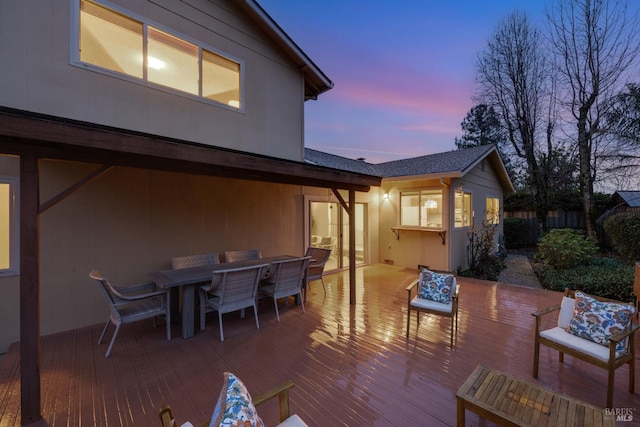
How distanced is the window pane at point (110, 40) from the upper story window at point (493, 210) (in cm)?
1086

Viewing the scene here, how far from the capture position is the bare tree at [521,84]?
42.3 ft

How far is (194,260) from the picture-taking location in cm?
495

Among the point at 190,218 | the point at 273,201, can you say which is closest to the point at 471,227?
the point at 273,201

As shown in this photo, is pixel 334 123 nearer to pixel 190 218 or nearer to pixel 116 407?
pixel 190 218

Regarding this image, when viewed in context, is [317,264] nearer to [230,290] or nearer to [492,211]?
[230,290]

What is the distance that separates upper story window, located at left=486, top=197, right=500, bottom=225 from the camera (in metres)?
10.1

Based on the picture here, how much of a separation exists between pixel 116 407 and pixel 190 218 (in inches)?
126

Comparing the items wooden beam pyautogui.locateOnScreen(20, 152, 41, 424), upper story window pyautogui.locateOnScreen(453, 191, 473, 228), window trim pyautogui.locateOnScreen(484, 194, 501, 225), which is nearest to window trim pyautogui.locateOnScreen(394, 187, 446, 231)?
upper story window pyautogui.locateOnScreen(453, 191, 473, 228)

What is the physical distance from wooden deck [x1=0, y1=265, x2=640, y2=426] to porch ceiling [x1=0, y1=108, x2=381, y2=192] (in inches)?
90.1

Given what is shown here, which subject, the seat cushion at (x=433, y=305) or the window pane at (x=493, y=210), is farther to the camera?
the window pane at (x=493, y=210)

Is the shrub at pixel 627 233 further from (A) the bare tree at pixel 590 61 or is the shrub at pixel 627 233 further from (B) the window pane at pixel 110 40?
(B) the window pane at pixel 110 40

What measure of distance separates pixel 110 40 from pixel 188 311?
13.4 feet

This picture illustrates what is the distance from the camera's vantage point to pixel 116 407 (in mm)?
2439

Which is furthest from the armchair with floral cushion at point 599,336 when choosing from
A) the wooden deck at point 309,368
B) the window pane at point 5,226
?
the window pane at point 5,226
